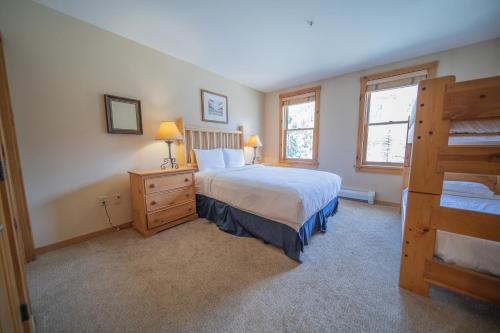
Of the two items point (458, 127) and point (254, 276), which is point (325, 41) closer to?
point (458, 127)

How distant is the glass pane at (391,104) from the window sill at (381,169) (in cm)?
84

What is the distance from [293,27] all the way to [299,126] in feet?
7.76

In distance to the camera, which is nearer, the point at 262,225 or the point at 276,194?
the point at 276,194

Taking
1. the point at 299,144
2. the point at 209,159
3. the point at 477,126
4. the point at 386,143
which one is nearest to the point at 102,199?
the point at 209,159

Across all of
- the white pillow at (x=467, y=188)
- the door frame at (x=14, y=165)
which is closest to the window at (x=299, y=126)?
the white pillow at (x=467, y=188)

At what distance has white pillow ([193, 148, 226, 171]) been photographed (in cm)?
300

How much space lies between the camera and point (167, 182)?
7.66 ft

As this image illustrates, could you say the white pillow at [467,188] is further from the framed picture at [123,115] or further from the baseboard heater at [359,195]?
the framed picture at [123,115]

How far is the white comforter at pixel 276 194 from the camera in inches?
68.2

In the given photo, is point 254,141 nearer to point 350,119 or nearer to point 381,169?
point 350,119

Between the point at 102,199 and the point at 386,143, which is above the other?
the point at 386,143

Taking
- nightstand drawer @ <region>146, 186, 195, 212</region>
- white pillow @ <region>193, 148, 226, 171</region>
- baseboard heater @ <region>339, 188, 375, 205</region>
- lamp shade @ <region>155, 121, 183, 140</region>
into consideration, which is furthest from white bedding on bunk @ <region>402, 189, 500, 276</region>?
lamp shade @ <region>155, 121, 183, 140</region>

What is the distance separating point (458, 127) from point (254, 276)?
1.89m

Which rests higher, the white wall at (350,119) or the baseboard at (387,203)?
the white wall at (350,119)
